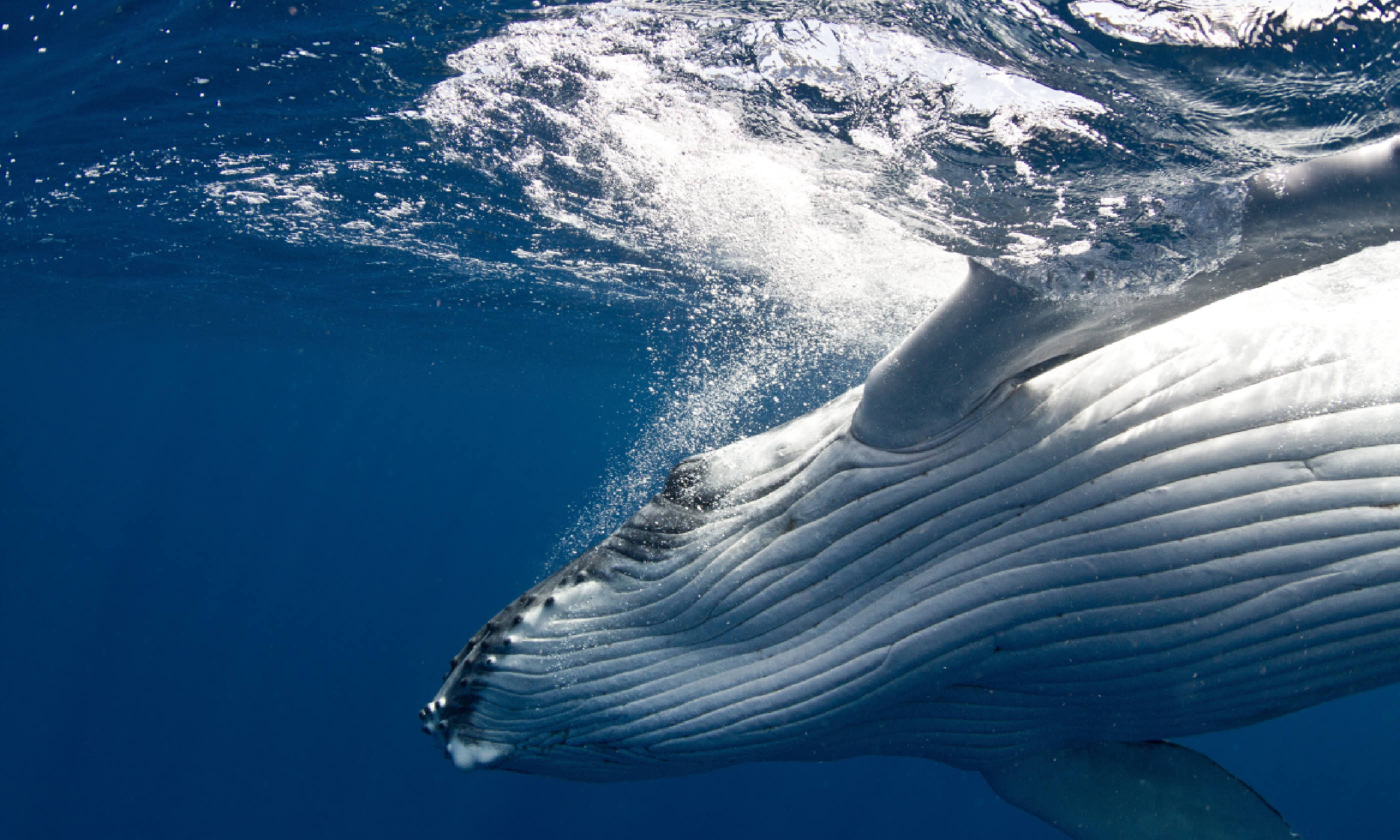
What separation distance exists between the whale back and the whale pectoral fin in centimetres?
31

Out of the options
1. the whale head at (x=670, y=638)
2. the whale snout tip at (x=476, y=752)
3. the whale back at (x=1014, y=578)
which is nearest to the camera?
the whale back at (x=1014, y=578)

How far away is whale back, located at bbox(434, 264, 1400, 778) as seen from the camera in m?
1.90

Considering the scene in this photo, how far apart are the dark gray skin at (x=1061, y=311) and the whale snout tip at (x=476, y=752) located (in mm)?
1802

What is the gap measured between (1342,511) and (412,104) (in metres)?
8.79

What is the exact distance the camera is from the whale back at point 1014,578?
1.90 meters

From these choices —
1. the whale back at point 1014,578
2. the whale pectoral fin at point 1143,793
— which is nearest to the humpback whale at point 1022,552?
the whale back at point 1014,578

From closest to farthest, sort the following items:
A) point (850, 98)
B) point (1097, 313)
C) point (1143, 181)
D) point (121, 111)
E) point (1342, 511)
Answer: point (1342, 511)
point (1097, 313)
point (1143, 181)
point (850, 98)
point (121, 111)

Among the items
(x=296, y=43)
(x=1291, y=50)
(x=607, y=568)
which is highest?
(x=1291, y=50)

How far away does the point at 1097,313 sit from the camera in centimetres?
221

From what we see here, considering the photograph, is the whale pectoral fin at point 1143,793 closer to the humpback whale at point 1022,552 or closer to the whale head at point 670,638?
the humpback whale at point 1022,552

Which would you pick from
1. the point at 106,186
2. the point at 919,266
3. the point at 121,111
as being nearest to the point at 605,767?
the point at 919,266

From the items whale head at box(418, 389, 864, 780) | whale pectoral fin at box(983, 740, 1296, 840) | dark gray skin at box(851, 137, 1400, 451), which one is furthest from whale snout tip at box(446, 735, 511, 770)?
whale pectoral fin at box(983, 740, 1296, 840)

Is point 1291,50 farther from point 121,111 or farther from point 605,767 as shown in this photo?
point 121,111

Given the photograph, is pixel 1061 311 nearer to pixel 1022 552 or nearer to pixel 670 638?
pixel 1022 552
